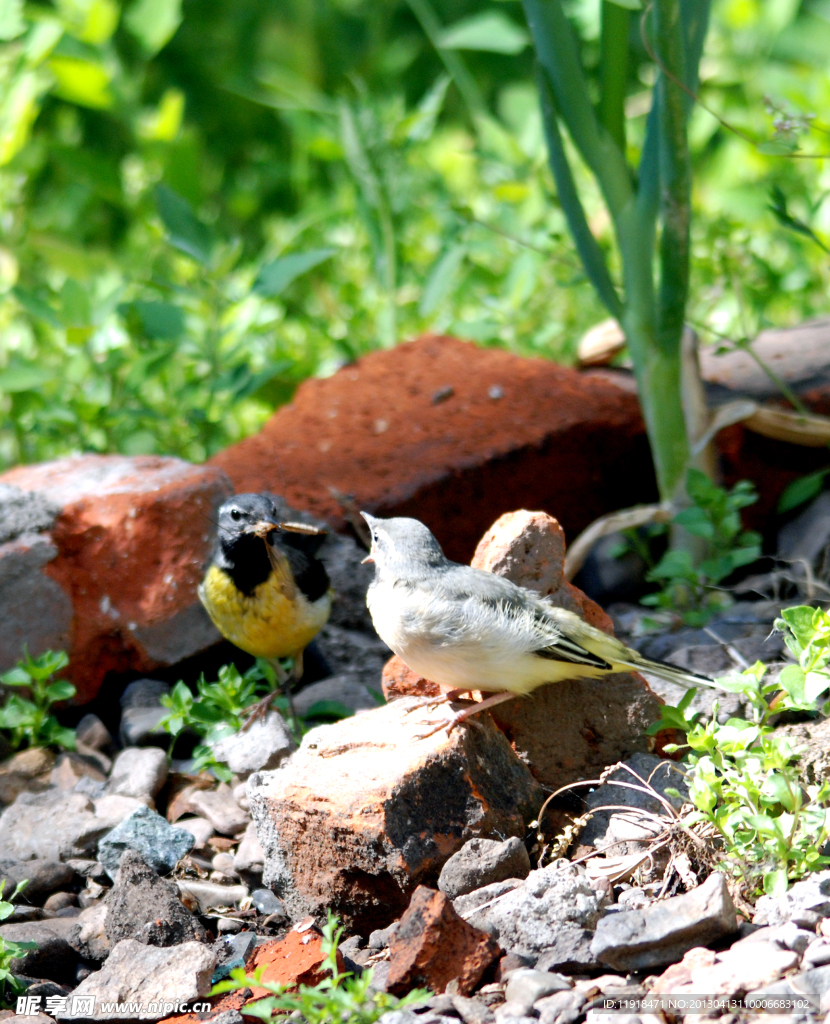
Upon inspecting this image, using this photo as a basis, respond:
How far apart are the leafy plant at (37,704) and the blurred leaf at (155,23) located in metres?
4.71

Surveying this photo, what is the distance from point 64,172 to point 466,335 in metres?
4.48

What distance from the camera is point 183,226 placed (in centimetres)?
514

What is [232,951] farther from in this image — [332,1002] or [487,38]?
[487,38]

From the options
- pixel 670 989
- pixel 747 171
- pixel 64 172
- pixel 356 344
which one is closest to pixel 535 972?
pixel 670 989

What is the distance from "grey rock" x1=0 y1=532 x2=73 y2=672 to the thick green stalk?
8.39 feet

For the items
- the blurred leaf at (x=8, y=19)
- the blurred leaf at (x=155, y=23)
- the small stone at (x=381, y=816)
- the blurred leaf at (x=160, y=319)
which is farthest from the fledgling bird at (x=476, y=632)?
the blurred leaf at (x=155, y=23)

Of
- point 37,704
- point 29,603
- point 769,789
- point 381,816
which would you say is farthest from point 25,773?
point 769,789

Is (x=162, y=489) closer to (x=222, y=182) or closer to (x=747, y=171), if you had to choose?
(x=747, y=171)

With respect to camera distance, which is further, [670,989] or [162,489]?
[162,489]

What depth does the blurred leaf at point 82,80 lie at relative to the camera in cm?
657

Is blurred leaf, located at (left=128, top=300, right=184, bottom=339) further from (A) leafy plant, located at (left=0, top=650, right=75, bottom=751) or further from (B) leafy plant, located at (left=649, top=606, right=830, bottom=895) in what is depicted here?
(B) leafy plant, located at (left=649, top=606, right=830, bottom=895)

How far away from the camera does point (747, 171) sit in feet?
23.8

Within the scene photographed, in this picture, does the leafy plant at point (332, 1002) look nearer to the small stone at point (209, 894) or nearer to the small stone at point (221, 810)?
the small stone at point (209, 894)

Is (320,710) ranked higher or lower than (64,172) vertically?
lower
